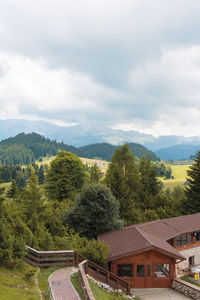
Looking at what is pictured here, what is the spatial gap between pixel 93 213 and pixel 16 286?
13930 mm

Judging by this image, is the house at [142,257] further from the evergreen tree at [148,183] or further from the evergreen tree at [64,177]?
the evergreen tree at [148,183]

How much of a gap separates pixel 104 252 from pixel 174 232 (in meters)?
10.3

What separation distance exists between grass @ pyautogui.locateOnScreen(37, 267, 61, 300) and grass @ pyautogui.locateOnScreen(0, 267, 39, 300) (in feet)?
1.43

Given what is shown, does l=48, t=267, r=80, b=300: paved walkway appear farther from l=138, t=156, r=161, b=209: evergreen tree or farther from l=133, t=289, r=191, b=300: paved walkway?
l=138, t=156, r=161, b=209: evergreen tree

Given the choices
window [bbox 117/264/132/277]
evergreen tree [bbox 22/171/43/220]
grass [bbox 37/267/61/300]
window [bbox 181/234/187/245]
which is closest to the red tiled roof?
window [bbox 181/234/187/245]

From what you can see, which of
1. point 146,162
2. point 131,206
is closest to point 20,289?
point 131,206

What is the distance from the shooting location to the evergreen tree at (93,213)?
24297 mm

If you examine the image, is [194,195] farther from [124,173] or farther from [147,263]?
[147,263]

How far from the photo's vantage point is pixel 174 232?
77.7ft

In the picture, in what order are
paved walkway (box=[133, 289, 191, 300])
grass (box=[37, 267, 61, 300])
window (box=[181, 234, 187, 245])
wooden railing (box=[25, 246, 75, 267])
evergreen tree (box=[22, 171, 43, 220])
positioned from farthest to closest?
evergreen tree (box=[22, 171, 43, 220]) → window (box=[181, 234, 187, 245]) → paved walkway (box=[133, 289, 191, 300]) → wooden railing (box=[25, 246, 75, 267]) → grass (box=[37, 267, 61, 300])

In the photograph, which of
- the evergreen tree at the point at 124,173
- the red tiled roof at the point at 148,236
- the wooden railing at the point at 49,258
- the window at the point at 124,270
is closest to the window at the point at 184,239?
the red tiled roof at the point at 148,236

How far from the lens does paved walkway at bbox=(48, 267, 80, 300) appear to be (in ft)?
37.2

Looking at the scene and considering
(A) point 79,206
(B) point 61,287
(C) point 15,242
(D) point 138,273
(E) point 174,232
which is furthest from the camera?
(A) point 79,206

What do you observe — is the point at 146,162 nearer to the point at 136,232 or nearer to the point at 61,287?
the point at 136,232
